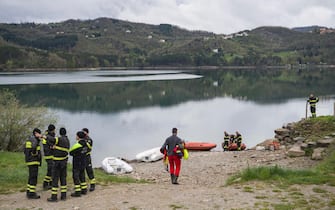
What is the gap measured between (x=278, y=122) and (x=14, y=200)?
40.5m

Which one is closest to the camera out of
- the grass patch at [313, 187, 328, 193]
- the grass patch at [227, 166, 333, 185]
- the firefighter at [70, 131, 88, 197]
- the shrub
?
the grass patch at [313, 187, 328, 193]

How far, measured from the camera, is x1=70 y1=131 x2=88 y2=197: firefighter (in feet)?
38.7

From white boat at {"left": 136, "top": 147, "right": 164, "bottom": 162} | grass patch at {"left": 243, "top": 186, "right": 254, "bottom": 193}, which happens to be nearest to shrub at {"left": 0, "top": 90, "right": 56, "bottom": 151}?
white boat at {"left": 136, "top": 147, "right": 164, "bottom": 162}

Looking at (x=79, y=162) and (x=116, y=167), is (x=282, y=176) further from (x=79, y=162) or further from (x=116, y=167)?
(x=116, y=167)

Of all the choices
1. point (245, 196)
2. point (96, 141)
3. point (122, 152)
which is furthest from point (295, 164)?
point (96, 141)

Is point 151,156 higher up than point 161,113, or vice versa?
point 161,113

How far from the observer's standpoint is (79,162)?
1209 cm

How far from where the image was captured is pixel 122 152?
33656mm

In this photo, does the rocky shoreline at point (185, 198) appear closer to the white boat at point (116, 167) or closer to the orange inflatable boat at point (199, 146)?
the white boat at point (116, 167)

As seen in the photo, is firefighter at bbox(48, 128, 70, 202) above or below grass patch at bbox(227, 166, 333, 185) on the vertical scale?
above

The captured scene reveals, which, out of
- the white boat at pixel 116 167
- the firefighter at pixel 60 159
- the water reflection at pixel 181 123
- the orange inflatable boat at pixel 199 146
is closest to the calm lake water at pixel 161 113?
the water reflection at pixel 181 123

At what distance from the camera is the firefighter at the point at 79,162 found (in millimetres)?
11797

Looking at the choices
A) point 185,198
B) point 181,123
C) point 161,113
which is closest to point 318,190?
point 185,198

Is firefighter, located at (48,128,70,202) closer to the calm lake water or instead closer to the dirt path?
the dirt path
